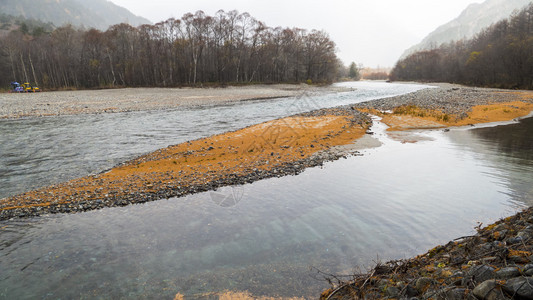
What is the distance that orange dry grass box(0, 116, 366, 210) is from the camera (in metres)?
8.47

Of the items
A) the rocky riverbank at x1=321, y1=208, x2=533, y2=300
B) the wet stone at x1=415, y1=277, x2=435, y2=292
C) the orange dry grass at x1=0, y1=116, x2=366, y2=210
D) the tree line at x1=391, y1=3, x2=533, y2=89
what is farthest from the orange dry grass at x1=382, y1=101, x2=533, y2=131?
the tree line at x1=391, y1=3, x2=533, y2=89

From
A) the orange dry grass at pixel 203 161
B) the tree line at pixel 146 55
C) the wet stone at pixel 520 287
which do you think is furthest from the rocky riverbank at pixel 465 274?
the tree line at pixel 146 55

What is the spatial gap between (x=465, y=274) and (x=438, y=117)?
2206 cm

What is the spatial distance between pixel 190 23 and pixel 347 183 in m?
68.1

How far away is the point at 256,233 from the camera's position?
641 centimetres

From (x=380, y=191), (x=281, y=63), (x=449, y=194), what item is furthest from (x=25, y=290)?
(x=281, y=63)

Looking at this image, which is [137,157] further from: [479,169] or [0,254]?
[479,169]

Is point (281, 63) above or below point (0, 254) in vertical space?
above

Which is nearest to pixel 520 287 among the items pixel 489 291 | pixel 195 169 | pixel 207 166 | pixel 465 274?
pixel 489 291

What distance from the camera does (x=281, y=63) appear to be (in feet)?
259

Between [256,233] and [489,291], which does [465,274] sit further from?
[256,233]

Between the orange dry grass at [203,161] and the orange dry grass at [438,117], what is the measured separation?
186 inches

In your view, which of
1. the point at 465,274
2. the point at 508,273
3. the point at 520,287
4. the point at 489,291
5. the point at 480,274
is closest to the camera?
the point at 520,287

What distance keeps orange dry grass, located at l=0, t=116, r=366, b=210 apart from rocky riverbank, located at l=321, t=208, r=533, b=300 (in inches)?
264
